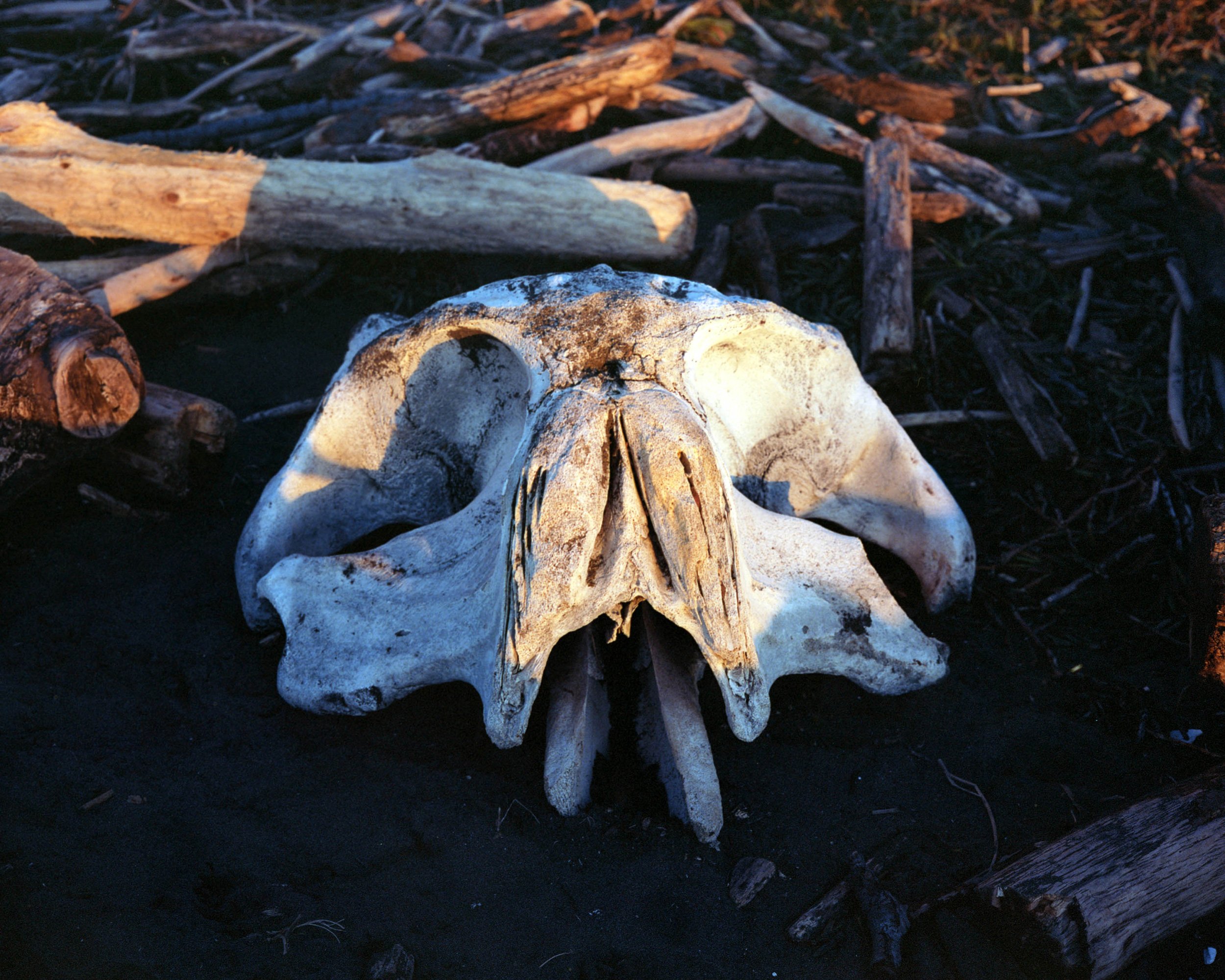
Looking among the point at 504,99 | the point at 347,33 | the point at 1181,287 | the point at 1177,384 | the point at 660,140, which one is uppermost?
the point at 347,33

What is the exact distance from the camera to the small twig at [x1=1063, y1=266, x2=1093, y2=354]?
4.81 meters

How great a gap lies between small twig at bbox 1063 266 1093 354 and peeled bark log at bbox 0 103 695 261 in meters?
2.02

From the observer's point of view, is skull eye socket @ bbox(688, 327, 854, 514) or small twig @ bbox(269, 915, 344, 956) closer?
small twig @ bbox(269, 915, 344, 956)

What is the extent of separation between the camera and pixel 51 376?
3.55 m

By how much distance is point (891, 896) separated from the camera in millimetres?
2664

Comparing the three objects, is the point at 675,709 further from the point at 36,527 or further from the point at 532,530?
the point at 36,527

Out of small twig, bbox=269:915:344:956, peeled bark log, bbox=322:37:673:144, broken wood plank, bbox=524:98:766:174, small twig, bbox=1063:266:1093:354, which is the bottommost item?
small twig, bbox=269:915:344:956

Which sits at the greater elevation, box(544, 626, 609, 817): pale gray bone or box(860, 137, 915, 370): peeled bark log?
box(860, 137, 915, 370): peeled bark log

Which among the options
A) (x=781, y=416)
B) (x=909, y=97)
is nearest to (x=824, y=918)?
(x=781, y=416)

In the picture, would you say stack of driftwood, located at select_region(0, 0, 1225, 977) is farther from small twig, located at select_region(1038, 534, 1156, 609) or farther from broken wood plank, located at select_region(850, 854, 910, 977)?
small twig, located at select_region(1038, 534, 1156, 609)

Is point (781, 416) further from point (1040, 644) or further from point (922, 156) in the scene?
point (922, 156)

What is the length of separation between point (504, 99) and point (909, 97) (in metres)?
2.60

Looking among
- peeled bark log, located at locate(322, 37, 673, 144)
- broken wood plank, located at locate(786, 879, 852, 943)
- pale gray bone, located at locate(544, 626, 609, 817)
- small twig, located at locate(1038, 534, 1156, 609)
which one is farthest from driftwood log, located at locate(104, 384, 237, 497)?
small twig, located at locate(1038, 534, 1156, 609)

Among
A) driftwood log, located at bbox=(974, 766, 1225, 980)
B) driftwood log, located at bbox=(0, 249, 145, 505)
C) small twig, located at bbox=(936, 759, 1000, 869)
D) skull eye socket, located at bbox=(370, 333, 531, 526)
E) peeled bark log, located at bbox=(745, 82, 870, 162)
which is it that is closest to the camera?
driftwood log, located at bbox=(974, 766, 1225, 980)
